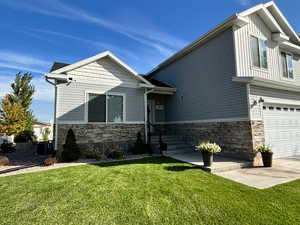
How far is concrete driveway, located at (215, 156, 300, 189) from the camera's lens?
454 cm

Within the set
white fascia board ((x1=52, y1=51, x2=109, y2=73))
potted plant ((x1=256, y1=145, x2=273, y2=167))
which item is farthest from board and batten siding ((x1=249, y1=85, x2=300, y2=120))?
white fascia board ((x1=52, y1=51, x2=109, y2=73))

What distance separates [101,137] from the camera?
8.63 m

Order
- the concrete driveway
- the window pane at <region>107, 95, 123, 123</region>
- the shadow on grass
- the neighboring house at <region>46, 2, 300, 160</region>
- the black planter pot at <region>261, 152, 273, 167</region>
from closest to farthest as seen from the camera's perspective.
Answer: the concrete driveway → the shadow on grass → the black planter pot at <region>261, 152, 273, 167</region> → the neighboring house at <region>46, 2, 300, 160</region> → the window pane at <region>107, 95, 123, 123</region>

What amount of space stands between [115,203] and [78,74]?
707 centimetres

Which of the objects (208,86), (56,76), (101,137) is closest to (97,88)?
(56,76)

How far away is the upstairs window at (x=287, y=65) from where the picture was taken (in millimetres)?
9785

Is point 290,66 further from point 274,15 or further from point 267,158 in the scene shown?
point 267,158

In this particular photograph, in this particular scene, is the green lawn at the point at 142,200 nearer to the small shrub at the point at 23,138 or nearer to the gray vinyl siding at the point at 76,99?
the gray vinyl siding at the point at 76,99

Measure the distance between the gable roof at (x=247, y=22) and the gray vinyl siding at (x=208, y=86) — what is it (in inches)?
11.5

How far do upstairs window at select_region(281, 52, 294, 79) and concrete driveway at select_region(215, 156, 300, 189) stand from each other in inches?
244

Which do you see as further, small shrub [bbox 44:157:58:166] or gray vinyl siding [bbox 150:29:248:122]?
gray vinyl siding [bbox 150:29:248:122]

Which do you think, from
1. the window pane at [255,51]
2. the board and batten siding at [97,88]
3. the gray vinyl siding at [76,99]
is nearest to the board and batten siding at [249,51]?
the window pane at [255,51]

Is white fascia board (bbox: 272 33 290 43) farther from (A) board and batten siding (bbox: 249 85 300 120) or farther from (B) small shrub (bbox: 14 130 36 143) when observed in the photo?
(B) small shrub (bbox: 14 130 36 143)

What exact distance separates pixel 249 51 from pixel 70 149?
10.1 meters
